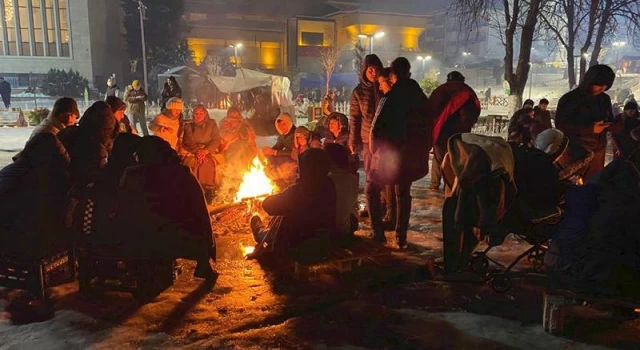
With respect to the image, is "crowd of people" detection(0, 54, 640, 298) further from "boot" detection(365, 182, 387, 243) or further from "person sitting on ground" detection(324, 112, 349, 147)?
"person sitting on ground" detection(324, 112, 349, 147)

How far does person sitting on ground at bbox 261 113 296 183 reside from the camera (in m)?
7.79

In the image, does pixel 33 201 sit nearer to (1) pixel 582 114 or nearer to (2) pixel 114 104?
(2) pixel 114 104

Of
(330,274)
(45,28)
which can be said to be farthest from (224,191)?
(45,28)

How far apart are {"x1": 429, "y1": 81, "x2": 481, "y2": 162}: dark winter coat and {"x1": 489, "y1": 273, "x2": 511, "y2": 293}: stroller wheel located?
2.85 m

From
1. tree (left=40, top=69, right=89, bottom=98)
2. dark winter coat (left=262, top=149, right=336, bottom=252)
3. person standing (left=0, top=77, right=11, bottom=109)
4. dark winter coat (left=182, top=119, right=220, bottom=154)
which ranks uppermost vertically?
tree (left=40, top=69, right=89, bottom=98)

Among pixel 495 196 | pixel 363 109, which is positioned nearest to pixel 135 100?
pixel 363 109

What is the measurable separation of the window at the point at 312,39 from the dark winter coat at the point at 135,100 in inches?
1660

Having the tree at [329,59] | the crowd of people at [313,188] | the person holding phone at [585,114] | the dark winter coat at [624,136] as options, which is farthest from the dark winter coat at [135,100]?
the tree at [329,59]

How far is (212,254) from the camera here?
4.71 m

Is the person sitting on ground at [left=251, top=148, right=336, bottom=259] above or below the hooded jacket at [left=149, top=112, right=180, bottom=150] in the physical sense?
below

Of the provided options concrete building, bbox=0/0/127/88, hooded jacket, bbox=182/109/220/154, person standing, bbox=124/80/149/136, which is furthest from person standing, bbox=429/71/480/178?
concrete building, bbox=0/0/127/88

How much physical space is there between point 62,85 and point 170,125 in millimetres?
33406

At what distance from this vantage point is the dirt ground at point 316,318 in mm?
3746

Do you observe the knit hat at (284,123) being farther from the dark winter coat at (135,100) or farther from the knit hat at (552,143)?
the dark winter coat at (135,100)
